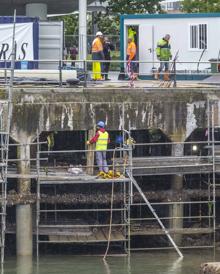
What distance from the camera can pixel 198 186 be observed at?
32.7 metres

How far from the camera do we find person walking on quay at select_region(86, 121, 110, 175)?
3023 centimetres

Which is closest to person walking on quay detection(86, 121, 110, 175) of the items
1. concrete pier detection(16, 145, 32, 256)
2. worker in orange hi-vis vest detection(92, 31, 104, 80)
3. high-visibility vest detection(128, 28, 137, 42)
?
concrete pier detection(16, 145, 32, 256)

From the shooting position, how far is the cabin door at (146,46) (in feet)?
125

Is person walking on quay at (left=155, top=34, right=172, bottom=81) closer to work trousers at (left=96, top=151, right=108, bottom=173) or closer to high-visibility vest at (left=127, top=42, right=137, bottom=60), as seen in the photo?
high-visibility vest at (left=127, top=42, right=137, bottom=60)

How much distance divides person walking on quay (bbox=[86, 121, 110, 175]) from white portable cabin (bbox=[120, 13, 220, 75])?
302 inches

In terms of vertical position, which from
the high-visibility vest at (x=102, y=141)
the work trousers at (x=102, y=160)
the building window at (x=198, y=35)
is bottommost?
the work trousers at (x=102, y=160)

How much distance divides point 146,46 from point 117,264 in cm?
1080

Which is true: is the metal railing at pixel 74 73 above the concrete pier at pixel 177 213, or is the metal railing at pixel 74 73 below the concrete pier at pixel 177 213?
above

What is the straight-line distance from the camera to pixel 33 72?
109 feet

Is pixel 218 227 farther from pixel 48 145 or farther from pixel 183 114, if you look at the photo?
pixel 48 145

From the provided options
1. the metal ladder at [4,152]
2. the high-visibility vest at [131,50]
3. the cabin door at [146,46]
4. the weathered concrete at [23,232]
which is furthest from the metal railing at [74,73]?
the weathered concrete at [23,232]

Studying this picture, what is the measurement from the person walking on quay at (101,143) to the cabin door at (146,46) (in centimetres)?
775

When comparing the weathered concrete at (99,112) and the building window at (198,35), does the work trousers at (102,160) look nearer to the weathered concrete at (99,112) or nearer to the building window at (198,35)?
the weathered concrete at (99,112)

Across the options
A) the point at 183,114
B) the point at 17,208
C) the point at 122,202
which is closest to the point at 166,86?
the point at 183,114
